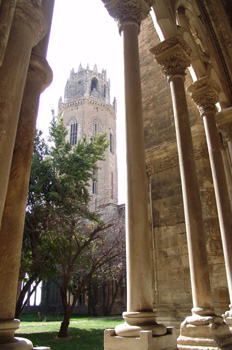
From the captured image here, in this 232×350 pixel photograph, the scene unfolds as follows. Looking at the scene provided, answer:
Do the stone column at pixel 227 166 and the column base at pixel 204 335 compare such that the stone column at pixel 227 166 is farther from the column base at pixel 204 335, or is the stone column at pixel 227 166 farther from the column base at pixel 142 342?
the column base at pixel 142 342

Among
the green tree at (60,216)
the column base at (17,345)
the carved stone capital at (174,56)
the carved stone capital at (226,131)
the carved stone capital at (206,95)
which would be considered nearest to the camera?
the column base at (17,345)

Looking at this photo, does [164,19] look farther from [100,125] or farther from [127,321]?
[100,125]

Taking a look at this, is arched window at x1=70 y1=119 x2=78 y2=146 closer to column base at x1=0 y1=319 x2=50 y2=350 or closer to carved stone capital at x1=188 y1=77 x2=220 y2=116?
carved stone capital at x1=188 y1=77 x2=220 y2=116

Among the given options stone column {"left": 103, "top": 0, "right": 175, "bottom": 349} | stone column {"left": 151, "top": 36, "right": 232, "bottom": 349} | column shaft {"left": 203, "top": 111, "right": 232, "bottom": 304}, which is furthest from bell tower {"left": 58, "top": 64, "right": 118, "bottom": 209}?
stone column {"left": 103, "top": 0, "right": 175, "bottom": 349}

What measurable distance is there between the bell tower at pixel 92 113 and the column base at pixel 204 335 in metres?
52.2

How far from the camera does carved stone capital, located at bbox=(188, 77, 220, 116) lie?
25.8 feet

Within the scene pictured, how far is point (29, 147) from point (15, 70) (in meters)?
0.76

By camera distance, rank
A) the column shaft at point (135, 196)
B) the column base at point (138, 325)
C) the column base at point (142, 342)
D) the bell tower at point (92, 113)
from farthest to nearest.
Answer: the bell tower at point (92, 113) < the column shaft at point (135, 196) < the column base at point (138, 325) < the column base at point (142, 342)

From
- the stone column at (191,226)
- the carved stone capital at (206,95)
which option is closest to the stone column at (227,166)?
the carved stone capital at (206,95)

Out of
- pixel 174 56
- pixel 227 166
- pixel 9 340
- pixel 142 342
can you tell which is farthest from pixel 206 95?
pixel 9 340

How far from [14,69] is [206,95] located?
6.27 m

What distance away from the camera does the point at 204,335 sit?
4340 millimetres

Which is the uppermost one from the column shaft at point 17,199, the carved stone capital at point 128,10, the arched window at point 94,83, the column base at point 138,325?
the arched window at point 94,83

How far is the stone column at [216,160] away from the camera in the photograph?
21.8 ft
